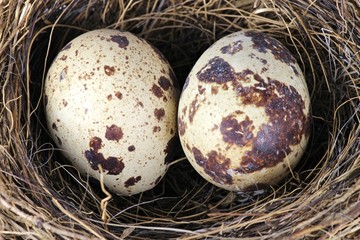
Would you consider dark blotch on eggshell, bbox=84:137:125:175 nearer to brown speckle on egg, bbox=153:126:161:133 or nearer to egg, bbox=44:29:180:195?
egg, bbox=44:29:180:195

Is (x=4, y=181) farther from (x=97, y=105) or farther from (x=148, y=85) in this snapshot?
(x=148, y=85)

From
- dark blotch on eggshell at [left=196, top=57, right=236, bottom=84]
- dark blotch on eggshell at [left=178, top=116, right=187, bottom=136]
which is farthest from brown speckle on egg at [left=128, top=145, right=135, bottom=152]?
dark blotch on eggshell at [left=196, top=57, right=236, bottom=84]

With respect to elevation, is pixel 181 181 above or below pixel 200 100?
below

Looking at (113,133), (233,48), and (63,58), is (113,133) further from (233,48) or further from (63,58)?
(233,48)

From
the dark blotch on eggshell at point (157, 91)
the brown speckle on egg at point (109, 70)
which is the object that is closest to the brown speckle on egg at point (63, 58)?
the brown speckle on egg at point (109, 70)

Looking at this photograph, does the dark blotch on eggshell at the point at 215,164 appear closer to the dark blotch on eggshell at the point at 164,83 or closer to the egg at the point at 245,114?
the egg at the point at 245,114

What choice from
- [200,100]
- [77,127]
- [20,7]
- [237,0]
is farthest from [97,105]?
[237,0]
